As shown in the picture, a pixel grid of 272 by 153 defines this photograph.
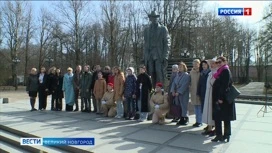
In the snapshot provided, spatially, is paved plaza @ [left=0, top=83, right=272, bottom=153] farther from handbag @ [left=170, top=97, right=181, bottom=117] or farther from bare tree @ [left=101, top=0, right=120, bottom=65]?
bare tree @ [left=101, top=0, right=120, bottom=65]

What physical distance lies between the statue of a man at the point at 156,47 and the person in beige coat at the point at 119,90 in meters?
Result: 1.11

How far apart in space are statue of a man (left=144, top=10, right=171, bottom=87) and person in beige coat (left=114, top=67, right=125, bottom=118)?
1.11 m

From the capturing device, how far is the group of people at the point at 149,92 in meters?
5.92

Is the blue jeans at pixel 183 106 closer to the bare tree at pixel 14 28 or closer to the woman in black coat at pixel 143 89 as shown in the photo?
the woman in black coat at pixel 143 89

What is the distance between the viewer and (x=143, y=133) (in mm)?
6816

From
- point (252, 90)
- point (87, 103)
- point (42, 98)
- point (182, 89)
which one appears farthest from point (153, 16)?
point (252, 90)

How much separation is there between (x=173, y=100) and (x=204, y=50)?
27.4m

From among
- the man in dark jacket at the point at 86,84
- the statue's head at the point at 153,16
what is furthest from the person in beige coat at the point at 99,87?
the statue's head at the point at 153,16

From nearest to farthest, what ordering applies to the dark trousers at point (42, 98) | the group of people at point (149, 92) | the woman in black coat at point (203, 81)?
the group of people at point (149, 92) < the woman in black coat at point (203, 81) < the dark trousers at point (42, 98)

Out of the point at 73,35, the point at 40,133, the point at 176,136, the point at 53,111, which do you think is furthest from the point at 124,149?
the point at 73,35

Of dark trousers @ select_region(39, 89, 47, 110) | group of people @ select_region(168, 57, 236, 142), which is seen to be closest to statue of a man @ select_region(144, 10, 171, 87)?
group of people @ select_region(168, 57, 236, 142)

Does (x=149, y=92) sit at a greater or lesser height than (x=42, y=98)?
greater

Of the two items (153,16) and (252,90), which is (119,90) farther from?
(252,90)

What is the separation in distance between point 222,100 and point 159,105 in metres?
2.52
